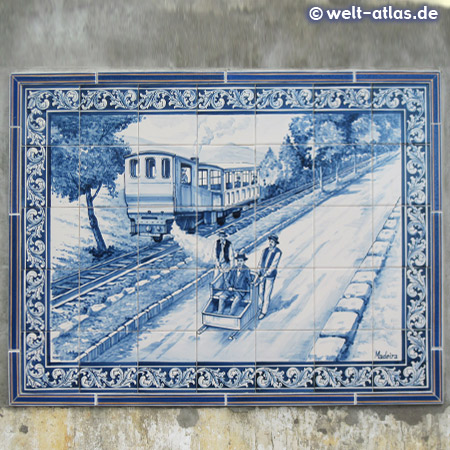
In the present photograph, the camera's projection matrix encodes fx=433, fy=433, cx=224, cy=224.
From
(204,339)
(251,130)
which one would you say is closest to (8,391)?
(204,339)

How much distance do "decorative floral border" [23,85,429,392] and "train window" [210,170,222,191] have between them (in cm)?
32

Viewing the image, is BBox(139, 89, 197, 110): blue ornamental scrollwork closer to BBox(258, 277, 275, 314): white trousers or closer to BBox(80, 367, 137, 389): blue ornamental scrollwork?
BBox(258, 277, 275, 314): white trousers

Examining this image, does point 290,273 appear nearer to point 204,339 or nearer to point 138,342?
point 204,339

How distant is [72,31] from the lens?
2.18m

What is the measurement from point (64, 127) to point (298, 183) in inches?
47.6

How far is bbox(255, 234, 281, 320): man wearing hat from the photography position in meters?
2.15

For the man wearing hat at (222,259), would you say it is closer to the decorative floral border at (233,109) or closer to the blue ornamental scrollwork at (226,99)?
the decorative floral border at (233,109)

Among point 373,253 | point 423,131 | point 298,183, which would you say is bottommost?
point 373,253

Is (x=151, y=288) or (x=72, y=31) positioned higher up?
(x=72, y=31)

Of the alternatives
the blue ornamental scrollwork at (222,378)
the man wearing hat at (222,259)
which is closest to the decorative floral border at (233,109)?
the blue ornamental scrollwork at (222,378)

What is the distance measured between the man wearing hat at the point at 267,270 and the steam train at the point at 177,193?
0.23m

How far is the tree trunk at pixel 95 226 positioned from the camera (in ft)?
7.09

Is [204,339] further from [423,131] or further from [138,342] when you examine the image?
[423,131]

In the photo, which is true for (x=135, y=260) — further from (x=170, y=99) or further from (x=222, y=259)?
(x=170, y=99)
